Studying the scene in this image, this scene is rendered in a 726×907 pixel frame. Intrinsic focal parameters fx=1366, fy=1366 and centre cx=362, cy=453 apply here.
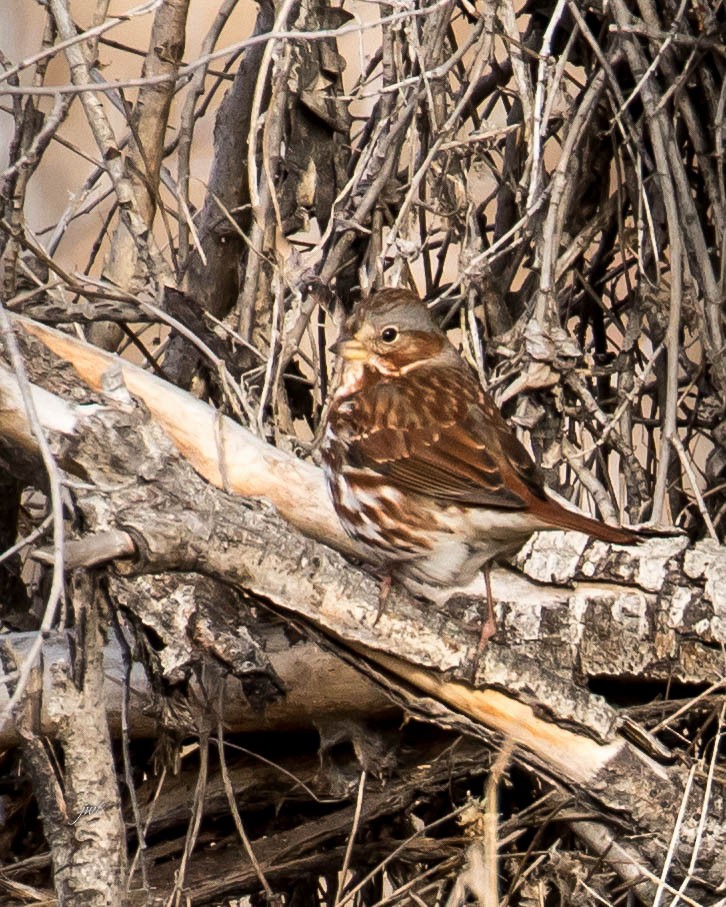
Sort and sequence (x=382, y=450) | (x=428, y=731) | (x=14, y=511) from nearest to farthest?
(x=382, y=450) → (x=428, y=731) → (x=14, y=511)

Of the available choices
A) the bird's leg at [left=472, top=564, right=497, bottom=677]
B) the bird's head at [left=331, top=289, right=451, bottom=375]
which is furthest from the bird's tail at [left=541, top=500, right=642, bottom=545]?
the bird's head at [left=331, top=289, right=451, bottom=375]

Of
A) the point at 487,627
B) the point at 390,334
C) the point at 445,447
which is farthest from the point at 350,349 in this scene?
the point at 487,627

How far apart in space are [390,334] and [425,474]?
0.36 meters

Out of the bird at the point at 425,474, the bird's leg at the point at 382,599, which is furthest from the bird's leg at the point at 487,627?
the bird's leg at the point at 382,599

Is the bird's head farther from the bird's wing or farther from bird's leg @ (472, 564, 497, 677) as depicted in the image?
bird's leg @ (472, 564, 497, 677)

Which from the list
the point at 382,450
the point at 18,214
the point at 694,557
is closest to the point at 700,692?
the point at 694,557

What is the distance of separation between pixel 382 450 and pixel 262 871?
2.65 ft

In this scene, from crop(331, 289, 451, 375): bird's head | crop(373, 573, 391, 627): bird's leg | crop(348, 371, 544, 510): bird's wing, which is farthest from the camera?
crop(331, 289, 451, 375): bird's head

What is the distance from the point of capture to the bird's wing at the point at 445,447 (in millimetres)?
2395

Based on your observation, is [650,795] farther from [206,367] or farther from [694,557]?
[206,367]

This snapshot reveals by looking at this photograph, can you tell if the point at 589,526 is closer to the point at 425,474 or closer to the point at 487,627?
the point at 487,627

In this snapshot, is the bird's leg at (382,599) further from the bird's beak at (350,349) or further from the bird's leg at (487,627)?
the bird's beak at (350,349)

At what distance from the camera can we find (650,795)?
7.45ft

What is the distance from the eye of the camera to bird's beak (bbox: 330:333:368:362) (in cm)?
268
